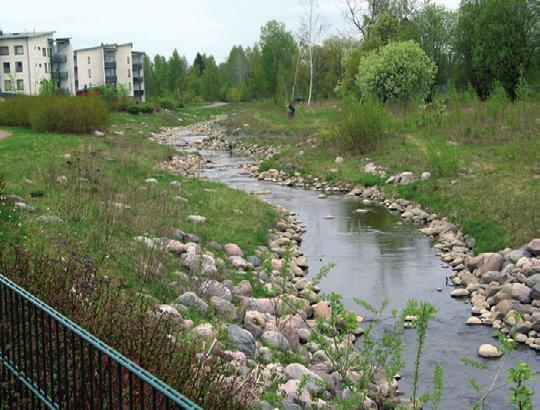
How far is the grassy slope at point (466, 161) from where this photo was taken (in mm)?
15391

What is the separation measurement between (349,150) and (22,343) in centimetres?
2299

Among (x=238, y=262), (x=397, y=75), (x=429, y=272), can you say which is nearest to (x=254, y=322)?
(x=238, y=262)

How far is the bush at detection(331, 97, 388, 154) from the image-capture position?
87.8 ft

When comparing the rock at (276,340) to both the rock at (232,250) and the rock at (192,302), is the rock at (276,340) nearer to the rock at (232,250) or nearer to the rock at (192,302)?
the rock at (192,302)

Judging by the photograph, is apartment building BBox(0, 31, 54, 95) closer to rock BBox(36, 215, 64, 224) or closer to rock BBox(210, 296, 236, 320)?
rock BBox(36, 215, 64, 224)

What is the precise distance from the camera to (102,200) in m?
14.2

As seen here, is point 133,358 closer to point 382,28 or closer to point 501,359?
point 501,359

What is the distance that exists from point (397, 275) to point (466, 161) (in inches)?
359

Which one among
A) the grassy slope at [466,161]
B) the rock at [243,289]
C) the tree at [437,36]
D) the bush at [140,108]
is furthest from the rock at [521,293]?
the bush at [140,108]

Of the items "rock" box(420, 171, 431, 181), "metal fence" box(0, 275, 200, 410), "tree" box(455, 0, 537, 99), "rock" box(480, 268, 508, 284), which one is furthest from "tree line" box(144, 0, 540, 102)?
"metal fence" box(0, 275, 200, 410)

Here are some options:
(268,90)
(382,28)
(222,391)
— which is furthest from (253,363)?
(268,90)

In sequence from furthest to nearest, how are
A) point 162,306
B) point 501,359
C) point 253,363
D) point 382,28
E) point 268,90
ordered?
point 268,90 < point 382,28 < point 501,359 < point 162,306 < point 253,363

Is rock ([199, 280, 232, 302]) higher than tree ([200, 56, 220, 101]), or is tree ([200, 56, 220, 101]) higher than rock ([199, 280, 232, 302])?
tree ([200, 56, 220, 101])

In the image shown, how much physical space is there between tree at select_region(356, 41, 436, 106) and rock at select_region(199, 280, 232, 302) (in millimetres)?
26845
